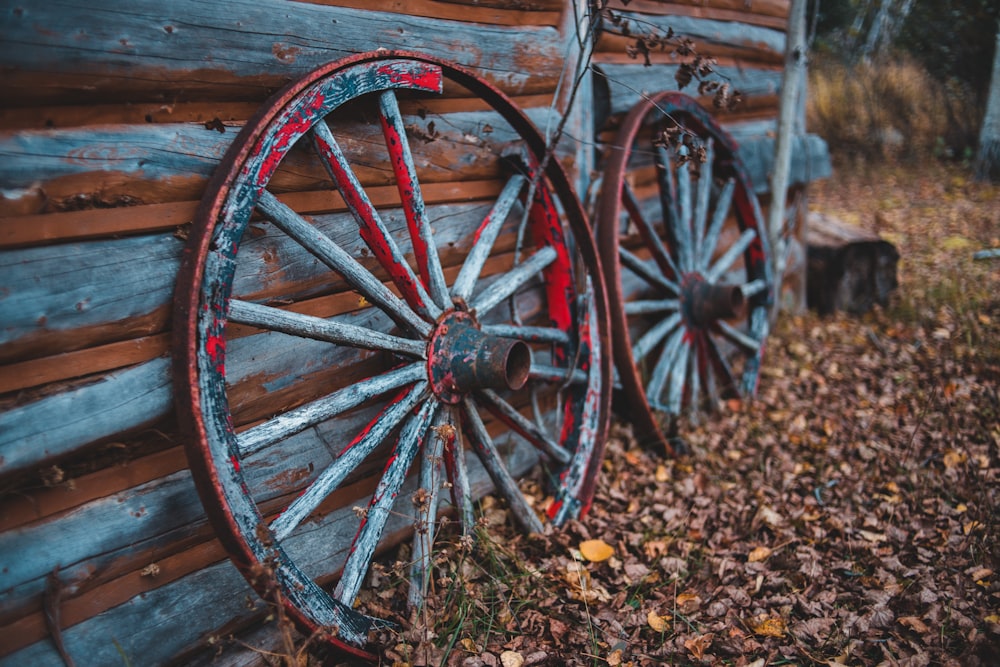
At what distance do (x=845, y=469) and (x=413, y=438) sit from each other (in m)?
2.19

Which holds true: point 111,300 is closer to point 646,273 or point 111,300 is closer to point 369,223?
point 369,223

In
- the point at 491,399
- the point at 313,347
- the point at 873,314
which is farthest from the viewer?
the point at 873,314

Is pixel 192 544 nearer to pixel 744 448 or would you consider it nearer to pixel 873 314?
pixel 744 448

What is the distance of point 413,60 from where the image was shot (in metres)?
2.21

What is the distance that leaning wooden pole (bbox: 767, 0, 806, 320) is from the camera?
4.29 m

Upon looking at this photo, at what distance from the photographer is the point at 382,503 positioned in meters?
2.07

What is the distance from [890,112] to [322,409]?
10.2 m

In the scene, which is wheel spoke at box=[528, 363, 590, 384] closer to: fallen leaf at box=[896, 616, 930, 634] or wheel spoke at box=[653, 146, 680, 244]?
wheel spoke at box=[653, 146, 680, 244]

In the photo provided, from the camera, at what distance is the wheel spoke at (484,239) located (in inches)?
98.0

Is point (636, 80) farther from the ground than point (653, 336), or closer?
farther from the ground

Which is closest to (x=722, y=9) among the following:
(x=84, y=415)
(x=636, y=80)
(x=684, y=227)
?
(x=636, y=80)

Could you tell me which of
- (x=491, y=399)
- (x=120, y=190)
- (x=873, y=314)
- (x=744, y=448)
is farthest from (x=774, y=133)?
(x=120, y=190)

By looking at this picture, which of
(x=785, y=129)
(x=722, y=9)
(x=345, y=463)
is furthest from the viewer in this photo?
(x=785, y=129)

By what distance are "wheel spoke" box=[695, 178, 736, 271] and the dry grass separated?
6.55 m
